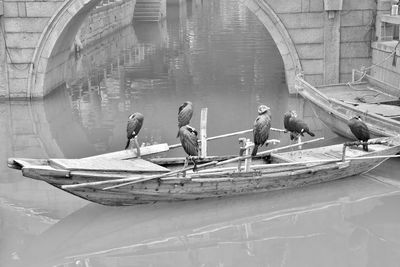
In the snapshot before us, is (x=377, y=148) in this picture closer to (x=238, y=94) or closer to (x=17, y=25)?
(x=238, y=94)

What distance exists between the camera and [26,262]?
28.0 feet

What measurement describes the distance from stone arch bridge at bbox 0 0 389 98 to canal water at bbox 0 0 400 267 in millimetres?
822

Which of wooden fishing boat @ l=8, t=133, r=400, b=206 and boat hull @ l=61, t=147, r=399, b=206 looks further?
boat hull @ l=61, t=147, r=399, b=206

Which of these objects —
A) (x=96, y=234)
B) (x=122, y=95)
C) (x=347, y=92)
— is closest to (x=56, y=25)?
(x=122, y=95)

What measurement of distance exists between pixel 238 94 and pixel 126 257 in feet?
31.6

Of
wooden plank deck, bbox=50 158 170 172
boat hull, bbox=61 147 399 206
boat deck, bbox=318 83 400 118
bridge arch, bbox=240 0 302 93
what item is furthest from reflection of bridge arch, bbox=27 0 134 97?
boat hull, bbox=61 147 399 206

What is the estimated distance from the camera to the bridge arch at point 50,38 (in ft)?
54.7

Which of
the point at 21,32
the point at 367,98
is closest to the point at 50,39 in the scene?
the point at 21,32

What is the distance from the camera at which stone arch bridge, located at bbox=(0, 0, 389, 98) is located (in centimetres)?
1648

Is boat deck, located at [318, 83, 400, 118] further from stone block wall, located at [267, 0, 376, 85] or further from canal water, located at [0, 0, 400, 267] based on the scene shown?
stone block wall, located at [267, 0, 376, 85]

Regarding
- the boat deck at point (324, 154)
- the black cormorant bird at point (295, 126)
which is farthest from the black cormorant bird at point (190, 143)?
the black cormorant bird at point (295, 126)

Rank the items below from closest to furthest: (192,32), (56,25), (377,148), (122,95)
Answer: (377,148) < (56,25) < (122,95) < (192,32)

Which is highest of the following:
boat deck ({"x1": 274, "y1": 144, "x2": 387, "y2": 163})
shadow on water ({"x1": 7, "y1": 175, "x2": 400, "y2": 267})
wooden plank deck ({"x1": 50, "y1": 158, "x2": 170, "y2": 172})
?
wooden plank deck ({"x1": 50, "y1": 158, "x2": 170, "y2": 172})

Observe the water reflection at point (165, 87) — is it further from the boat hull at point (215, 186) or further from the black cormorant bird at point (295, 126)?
the boat hull at point (215, 186)
